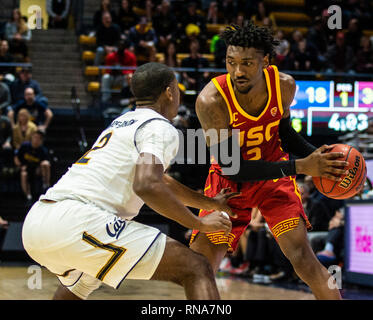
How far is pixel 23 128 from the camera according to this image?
10.4 metres

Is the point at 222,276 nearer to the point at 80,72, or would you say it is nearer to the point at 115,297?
the point at 115,297

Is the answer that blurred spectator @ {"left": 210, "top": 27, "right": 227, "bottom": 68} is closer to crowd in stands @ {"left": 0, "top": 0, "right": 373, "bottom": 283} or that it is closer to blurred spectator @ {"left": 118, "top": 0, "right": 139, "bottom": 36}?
crowd in stands @ {"left": 0, "top": 0, "right": 373, "bottom": 283}

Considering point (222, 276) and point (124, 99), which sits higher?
point (124, 99)

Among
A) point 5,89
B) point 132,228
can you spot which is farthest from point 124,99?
point 132,228

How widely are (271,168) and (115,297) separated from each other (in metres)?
2.94

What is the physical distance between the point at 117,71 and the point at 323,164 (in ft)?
28.4

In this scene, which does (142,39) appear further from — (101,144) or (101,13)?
(101,144)

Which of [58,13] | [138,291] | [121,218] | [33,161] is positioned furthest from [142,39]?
[121,218]

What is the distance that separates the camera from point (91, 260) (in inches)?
106

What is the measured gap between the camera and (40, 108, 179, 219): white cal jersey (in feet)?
9.06

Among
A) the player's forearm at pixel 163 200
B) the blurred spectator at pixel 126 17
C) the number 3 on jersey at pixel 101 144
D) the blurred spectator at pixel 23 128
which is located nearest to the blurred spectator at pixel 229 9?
the blurred spectator at pixel 126 17

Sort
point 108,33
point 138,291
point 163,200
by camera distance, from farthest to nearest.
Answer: point 108,33
point 138,291
point 163,200

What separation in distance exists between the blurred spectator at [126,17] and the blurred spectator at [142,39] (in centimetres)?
46

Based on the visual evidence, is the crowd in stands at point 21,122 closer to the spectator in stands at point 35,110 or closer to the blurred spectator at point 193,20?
the spectator in stands at point 35,110
